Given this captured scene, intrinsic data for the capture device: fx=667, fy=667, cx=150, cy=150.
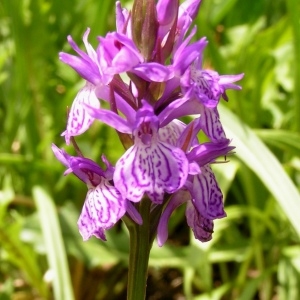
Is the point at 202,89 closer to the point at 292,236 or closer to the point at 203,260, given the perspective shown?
the point at 203,260

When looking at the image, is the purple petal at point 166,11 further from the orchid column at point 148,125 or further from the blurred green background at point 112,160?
the blurred green background at point 112,160

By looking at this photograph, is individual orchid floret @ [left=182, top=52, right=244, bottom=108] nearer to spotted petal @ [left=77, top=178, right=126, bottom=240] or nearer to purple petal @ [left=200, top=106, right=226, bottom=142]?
purple petal @ [left=200, top=106, right=226, bottom=142]

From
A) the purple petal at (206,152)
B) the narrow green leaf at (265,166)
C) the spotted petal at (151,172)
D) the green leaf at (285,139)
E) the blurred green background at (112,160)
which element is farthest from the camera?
the blurred green background at (112,160)

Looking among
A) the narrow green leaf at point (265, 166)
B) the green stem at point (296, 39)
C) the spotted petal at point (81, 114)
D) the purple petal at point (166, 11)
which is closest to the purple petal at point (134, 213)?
the spotted petal at point (81, 114)

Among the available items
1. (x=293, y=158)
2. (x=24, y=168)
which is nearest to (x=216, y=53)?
(x=293, y=158)

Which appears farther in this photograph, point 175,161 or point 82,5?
point 82,5

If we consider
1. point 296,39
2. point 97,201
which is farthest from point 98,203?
point 296,39

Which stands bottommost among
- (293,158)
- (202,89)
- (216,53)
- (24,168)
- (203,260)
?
(203,260)

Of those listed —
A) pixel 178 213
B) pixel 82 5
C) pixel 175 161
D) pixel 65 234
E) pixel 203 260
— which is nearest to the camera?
pixel 175 161
